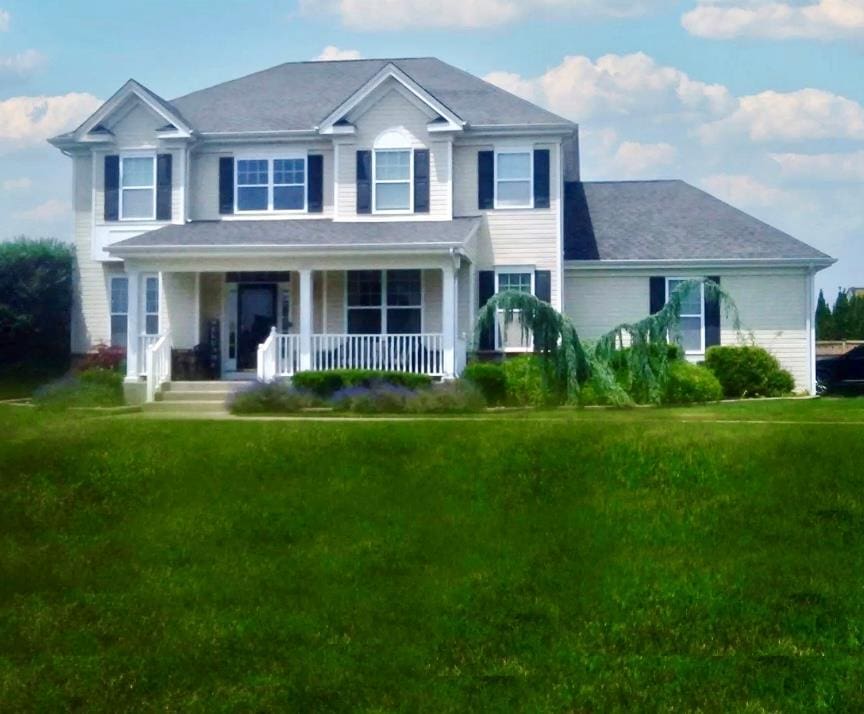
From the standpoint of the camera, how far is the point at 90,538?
10.7m

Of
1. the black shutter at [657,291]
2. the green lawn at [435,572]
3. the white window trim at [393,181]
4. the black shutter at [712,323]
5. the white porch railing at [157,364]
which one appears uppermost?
the white window trim at [393,181]

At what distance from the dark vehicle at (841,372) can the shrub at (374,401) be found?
1330 cm

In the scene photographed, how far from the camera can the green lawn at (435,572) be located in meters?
8.19

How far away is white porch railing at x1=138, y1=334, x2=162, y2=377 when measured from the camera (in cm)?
2544

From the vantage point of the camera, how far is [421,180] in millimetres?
27812

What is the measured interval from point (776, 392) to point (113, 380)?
14687mm

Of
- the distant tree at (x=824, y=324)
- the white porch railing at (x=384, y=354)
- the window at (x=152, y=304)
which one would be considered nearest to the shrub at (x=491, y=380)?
the white porch railing at (x=384, y=354)

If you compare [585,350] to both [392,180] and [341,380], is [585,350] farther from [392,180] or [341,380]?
[392,180]

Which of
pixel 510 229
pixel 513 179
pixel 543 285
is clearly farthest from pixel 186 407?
pixel 513 179

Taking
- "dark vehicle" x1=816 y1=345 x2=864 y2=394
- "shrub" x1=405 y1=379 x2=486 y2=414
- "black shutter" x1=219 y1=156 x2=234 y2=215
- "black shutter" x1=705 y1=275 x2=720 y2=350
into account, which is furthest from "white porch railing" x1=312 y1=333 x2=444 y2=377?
"dark vehicle" x1=816 y1=345 x2=864 y2=394

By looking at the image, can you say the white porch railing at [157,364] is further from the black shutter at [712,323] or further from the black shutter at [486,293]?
the black shutter at [712,323]

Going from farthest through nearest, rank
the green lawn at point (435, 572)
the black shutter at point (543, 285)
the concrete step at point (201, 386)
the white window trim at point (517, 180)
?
the black shutter at point (543, 285) < the white window trim at point (517, 180) < the concrete step at point (201, 386) < the green lawn at point (435, 572)

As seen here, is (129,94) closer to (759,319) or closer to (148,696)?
(759,319)

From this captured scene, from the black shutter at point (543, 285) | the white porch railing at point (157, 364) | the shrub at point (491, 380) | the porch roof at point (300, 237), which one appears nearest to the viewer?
the shrub at point (491, 380)
